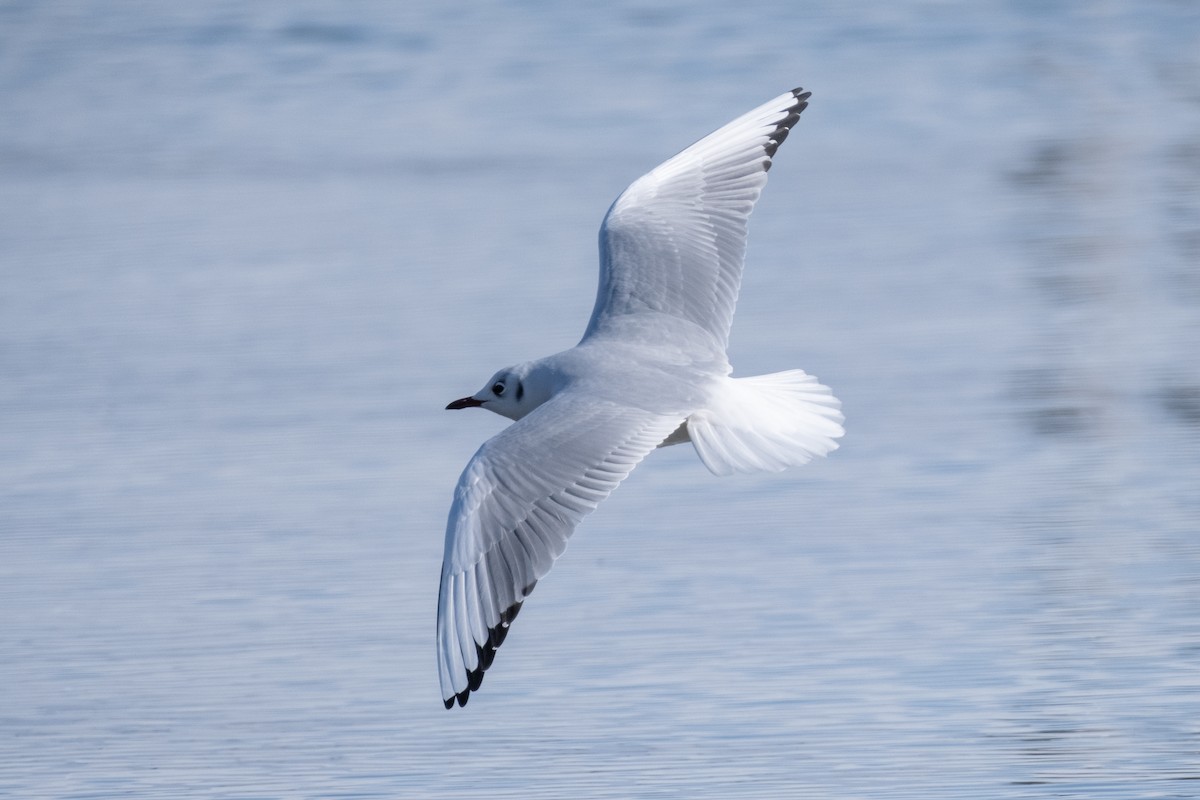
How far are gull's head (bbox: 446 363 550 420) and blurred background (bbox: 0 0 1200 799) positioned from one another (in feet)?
1.16

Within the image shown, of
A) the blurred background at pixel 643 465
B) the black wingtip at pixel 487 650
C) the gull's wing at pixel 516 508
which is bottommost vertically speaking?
the blurred background at pixel 643 465

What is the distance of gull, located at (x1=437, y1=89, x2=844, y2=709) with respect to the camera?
4168 millimetres

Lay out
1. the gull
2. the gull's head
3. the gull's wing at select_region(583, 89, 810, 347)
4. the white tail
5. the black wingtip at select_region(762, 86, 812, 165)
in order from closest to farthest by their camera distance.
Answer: the gull, the white tail, the gull's head, the gull's wing at select_region(583, 89, 810, 347), the black wingtip at select_region(762, 86, 812, 165)

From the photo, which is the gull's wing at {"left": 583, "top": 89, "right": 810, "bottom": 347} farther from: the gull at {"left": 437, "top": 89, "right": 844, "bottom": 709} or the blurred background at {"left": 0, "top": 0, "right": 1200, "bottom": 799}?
the blurred background at {"left": 0, "top": 0, "right": 1200, "bottom": 799}

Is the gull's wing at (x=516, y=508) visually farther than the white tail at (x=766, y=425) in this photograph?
No

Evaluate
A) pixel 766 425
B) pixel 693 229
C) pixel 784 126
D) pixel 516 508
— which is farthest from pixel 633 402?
pixel 784 126

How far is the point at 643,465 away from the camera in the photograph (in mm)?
5695

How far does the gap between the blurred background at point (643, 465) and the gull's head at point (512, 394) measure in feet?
1.16

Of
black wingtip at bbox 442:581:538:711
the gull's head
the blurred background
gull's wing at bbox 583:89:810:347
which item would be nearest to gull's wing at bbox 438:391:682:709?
black wingtip at bbox 442:581:538:711

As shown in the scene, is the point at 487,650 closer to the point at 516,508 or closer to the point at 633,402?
the point at 516,508

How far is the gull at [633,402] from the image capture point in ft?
13.7

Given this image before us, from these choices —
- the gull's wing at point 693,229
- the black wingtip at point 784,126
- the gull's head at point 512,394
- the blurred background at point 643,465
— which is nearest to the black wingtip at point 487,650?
the blurred background at point 643,465

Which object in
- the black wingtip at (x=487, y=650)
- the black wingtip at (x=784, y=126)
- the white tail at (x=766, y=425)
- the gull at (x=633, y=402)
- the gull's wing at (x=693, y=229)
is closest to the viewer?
the black wingtip at (x=487, y=650)

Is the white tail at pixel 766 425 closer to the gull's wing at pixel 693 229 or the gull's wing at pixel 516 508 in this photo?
the gull's wing at pixel 516 508
